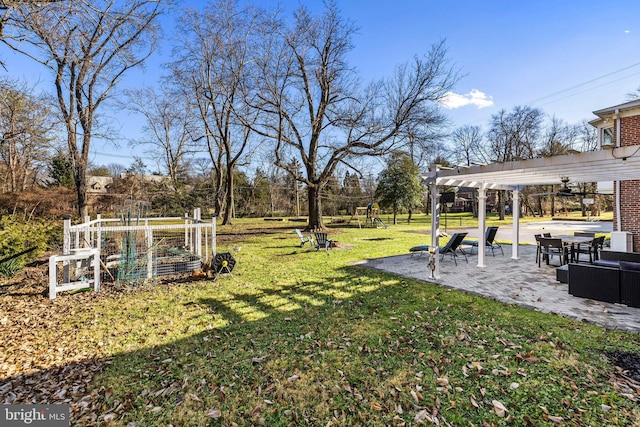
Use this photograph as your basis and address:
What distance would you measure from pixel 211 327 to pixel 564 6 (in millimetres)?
14882

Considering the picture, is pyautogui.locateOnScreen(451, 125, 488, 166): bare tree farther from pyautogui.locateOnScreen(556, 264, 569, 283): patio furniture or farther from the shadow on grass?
the shadow on grass

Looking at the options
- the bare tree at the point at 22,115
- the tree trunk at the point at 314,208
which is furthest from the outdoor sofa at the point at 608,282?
the tree trunk at the point at 314,208

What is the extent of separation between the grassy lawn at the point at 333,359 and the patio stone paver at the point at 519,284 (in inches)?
18.9

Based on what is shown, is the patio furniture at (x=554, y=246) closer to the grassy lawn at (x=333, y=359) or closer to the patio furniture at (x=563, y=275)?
the patio furniture at (x=563, y=275)

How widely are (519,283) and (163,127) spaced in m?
30.8

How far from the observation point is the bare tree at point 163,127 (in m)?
24.1

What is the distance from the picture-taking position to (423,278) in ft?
24.1

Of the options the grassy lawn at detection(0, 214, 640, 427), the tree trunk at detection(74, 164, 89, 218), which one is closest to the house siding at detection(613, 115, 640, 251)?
the grassy lawn at detection(0, 214, 640, 427)

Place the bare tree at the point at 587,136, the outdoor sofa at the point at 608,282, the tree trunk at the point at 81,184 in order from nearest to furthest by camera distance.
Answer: the outdoor sofa at the point at 608,282, the tree trunk at the point at 81,184, the bare tree at the point at 587,136

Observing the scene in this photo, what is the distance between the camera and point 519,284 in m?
6.66

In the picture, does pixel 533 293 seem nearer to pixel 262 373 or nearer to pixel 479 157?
pixel 262 373

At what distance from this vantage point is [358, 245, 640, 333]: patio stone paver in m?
4.74

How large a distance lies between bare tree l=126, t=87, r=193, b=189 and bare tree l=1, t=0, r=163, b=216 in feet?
32.8
